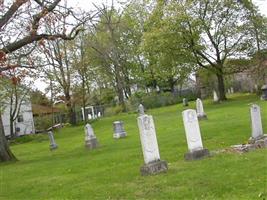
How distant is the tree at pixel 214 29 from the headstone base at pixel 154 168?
3255cm

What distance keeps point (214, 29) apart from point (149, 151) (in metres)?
35.8

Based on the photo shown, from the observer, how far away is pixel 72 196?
35.2ft

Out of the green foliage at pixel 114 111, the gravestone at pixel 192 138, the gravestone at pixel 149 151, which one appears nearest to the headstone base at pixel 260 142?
the gravestone at pixel 192 138

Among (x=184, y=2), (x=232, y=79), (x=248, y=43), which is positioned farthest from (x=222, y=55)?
(x=232, y=79)

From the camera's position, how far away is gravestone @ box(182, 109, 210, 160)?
1283 centimetres

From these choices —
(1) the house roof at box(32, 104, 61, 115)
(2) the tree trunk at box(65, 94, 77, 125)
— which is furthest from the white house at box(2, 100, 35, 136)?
(2) the tree trunk at box(65, 94, 77, 125)

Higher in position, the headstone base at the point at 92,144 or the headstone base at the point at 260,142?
the headstone base at the point at 92,144

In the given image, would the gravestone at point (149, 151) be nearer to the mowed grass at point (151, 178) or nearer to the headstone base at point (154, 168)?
the headstone base at point (154, 168)

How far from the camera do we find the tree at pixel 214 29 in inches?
1735

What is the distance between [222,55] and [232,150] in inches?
1348

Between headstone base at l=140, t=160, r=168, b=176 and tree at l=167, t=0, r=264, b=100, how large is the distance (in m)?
32.6

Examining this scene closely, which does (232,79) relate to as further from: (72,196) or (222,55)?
(72,196)

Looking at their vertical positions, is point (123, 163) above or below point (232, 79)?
below

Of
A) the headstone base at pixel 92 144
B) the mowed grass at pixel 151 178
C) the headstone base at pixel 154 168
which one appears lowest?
the mowed grass at pixel 151 178
